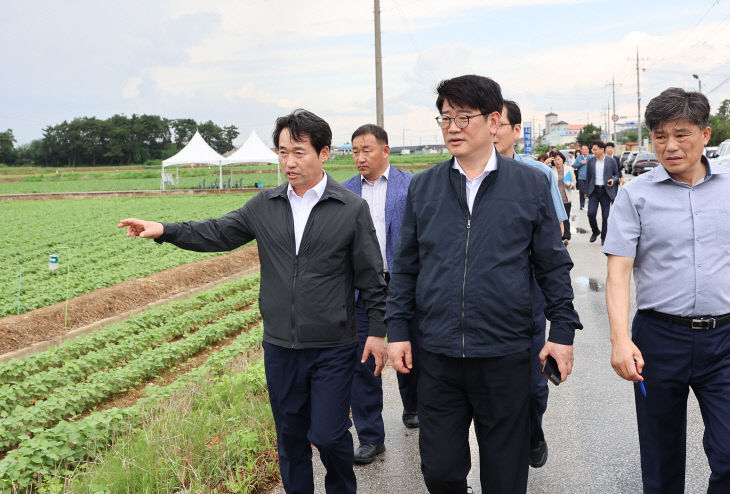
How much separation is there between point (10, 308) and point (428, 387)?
9095mm

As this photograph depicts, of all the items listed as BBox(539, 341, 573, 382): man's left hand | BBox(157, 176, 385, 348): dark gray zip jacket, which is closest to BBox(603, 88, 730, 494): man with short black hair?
BBox(539, 341, 573, 382): man's left hand

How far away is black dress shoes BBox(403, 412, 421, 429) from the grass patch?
105 cm

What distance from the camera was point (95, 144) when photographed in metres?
105

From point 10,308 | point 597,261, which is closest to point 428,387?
point 10,308

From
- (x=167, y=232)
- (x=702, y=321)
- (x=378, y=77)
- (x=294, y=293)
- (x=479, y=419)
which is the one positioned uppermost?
(x=378, y=77)

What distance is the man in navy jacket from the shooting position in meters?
4.67

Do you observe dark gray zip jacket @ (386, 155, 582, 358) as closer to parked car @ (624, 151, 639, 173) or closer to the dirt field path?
→ the dirt field path

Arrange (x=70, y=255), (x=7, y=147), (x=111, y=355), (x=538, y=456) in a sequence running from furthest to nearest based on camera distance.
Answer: (x=7, y=147)
(x=70, y=255)
(x=111, y=355)
(x=538, y=456)

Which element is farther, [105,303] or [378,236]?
[105,303]

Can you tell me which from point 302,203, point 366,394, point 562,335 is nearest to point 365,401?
point 366,394

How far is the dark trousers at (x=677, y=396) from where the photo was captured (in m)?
3.03

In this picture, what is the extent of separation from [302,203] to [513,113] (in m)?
2.27

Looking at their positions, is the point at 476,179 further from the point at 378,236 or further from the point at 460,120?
the point at 378,236

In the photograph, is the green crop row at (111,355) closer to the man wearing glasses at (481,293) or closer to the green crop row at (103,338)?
the green crop row at (103,338)
